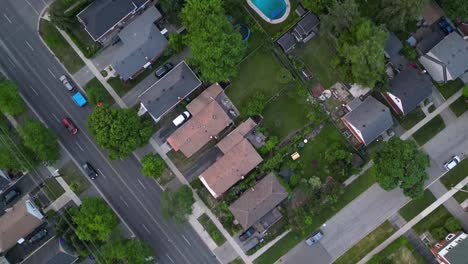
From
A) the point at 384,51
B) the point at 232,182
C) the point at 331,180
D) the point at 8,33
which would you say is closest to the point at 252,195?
the point at 232,182

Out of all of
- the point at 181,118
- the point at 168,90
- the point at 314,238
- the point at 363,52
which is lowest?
the point at 314,238

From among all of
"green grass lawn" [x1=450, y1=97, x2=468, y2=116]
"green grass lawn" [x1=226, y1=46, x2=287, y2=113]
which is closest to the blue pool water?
"green grass lawn" [x1=226, y1=46, x2=287, y2=113]

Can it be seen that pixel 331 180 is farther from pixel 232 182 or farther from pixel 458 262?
pixel 458 262

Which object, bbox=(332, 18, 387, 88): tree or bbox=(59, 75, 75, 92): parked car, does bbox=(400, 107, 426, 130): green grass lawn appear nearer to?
bbox=(332, 18, 387, 88): tree

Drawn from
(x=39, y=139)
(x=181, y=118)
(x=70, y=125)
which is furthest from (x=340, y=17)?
(x=39, y=139)

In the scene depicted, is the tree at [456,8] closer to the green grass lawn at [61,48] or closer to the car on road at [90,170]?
the green grass lawn at [61,48]

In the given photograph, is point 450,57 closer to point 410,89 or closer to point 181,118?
point 410,89
